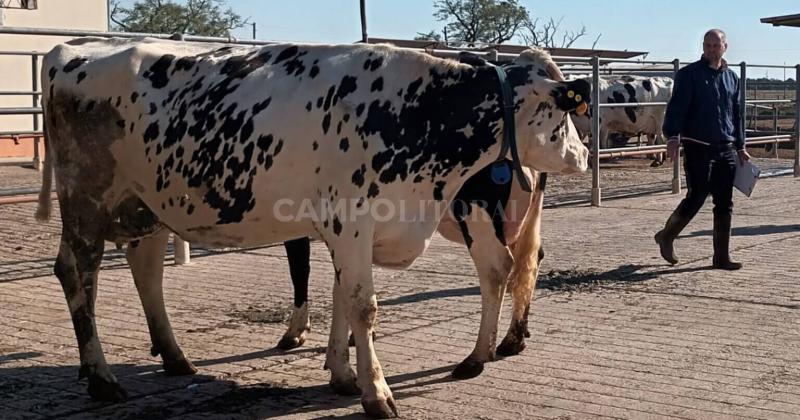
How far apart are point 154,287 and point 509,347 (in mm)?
2127

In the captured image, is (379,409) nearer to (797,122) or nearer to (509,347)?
(509,347)

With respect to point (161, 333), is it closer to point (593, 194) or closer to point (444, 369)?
point (444, 369)

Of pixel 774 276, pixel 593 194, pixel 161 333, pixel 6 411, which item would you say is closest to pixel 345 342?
pixel 161 333

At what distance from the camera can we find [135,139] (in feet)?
19.9

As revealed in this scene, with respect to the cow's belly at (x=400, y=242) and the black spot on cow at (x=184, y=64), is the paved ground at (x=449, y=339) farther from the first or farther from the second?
the black spot on cow at (x=184, y=64)

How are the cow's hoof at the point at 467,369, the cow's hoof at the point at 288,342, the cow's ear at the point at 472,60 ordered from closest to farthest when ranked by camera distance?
the cow's ear at the point at 472,60 → the cow's hoof at the point at 467,369 → the cow's hoof at the point at 288,342

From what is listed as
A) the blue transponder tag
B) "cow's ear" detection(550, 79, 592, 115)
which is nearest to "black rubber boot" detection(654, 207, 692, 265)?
the blue transponder tag

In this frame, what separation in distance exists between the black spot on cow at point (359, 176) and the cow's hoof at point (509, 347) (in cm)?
178

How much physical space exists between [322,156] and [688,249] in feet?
21.1

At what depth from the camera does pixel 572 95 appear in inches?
228

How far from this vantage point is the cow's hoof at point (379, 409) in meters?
5.55

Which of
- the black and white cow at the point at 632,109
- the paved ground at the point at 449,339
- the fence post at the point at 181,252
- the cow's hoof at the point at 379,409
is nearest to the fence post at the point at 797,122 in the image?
the black and white cow at the point at 632,109

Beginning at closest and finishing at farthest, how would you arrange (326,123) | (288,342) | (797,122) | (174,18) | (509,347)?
(326,123) → (509,347) → (288,342) → (797,122) → (174,18)

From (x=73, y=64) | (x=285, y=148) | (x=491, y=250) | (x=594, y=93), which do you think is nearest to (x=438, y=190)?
(x=285, y=148)
